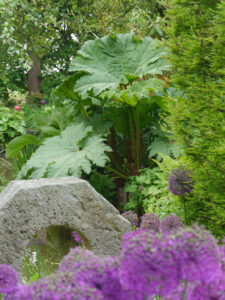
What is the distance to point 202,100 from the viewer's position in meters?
2.33

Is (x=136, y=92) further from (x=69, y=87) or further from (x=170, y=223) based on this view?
(x=170, y=223)

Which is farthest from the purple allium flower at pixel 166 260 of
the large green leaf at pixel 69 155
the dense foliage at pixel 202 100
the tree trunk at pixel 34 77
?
the tree trunk at pixel 34 77

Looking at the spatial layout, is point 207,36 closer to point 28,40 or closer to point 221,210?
point 221,210

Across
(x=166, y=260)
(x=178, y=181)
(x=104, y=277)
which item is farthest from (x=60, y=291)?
(x=178, y=181)

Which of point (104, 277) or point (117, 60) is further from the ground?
point (117, 60)

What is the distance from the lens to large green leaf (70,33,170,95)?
4.36 m

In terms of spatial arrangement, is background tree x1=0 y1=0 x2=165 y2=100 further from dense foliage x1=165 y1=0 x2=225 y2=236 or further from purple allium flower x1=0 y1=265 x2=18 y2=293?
purple allium flower x1=0 y1=265 x2=18 y2=293

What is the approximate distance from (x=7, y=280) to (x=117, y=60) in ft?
12.8

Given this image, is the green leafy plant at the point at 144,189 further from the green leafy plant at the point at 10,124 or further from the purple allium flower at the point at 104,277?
the green leafy plant at the point at 10,124

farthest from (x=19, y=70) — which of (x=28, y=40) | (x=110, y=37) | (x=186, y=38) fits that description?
(x=186, y=38)

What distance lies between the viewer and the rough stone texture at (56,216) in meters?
2.36

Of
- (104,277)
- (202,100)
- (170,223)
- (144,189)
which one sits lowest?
(144,189)

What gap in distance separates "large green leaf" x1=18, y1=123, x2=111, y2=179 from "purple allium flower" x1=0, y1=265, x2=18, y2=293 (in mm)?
2517

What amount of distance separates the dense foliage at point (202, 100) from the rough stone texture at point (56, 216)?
0.60 meters
